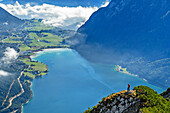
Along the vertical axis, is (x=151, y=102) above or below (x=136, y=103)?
above

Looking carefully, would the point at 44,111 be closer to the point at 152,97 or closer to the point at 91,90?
the point at 91,90

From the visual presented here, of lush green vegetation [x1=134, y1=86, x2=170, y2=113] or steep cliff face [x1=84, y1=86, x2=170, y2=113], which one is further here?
steep cliff face [x1=84, y1=86, x2=170, y2=113]

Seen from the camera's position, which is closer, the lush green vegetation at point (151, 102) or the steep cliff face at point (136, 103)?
the lush green vegetation at point (151, 102)

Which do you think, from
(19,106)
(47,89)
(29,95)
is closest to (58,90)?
(47,89)

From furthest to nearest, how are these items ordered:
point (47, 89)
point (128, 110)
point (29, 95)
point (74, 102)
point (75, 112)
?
point (47, 89), point (29, 95), point (74, 102), point (75, 112), point (128, 110)
